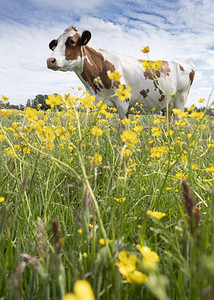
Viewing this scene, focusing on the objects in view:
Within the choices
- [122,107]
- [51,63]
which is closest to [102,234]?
[51,63]

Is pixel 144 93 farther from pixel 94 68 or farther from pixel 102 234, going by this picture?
pixel 102 234

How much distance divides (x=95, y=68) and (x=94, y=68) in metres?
0.02

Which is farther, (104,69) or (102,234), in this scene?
(104,69)

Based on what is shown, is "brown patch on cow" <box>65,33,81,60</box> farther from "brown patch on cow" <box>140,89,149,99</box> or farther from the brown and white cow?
"brown patch on cow" <box>140,89,149,99</box>

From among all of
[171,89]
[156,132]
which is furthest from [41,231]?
[171,89]

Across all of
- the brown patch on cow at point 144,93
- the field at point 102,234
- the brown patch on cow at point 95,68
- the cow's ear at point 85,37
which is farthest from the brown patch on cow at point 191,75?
the field at point 102,234

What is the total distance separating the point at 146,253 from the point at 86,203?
225mm

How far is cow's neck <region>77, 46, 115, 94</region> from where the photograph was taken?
3.90 metres

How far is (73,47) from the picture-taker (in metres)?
3.71

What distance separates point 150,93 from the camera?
4.64 meters

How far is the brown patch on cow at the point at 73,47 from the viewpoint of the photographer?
3.65m

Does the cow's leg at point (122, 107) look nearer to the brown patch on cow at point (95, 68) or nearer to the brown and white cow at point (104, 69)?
the brown and white cow at point (104, 69)

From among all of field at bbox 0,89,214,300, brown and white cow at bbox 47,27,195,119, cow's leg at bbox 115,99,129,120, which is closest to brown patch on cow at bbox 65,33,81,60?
brown and white cow at bbox 47,27,195,119

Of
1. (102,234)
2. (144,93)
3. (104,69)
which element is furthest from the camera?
(144,93)
